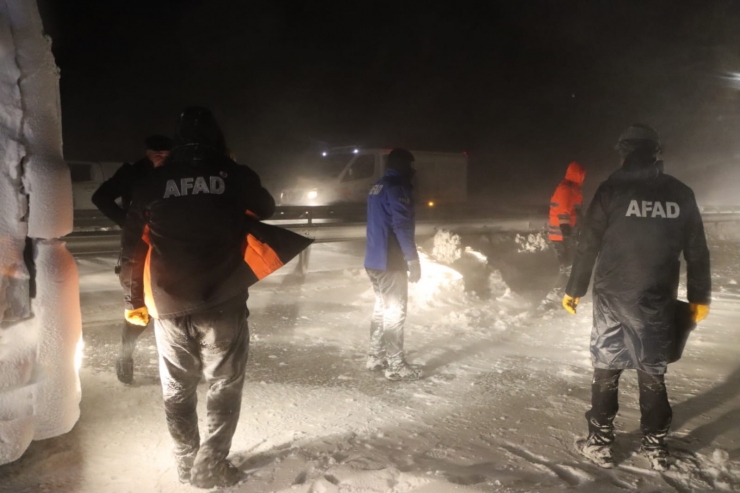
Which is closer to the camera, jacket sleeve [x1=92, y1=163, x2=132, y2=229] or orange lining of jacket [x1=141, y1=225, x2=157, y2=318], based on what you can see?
orange lining of jacket [x1=141, y1=225, x2=157, y2=318]

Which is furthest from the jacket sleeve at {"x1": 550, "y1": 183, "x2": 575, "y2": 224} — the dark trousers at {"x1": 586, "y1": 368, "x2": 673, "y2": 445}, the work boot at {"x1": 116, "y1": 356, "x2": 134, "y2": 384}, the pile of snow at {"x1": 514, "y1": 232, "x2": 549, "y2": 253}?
the work boot at {"x1": 116, "y1": 356, "x2": 134, "y2": 384}

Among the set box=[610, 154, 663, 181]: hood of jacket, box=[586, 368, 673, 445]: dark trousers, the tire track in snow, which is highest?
box=[610, 154, 663, 181]: hood of jacket

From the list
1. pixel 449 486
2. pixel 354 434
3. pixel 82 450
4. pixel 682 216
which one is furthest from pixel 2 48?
pixel 682 216

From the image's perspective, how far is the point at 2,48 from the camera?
2.58 m

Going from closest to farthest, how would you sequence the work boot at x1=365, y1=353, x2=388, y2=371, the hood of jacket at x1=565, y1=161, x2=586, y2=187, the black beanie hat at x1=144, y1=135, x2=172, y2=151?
the black beanie hat at x1=144, y1=135, x2=172, y2=151 → the work boot at x1=365, y1=353, x2=388, y2=371 → the hood of jacket at x1=565, y1=161, x2=586, y2=187

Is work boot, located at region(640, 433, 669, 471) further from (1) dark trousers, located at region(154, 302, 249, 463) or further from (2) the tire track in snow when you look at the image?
(1) dark trousers, located at region(154, 302, 249, 463)

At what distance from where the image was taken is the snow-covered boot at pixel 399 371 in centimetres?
472

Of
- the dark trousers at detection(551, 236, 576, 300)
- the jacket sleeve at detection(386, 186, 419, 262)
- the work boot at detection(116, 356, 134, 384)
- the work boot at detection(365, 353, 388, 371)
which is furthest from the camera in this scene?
the dark trousers at detection(551, 236, 576, 300)

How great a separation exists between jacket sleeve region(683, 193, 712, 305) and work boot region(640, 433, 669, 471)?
88 cm

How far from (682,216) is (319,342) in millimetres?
3724

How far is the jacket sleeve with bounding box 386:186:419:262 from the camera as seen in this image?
464 cm

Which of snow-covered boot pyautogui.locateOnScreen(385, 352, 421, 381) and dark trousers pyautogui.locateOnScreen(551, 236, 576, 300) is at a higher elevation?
dark trousers pyautogui.locateOnScreen(551, 236, 576, 300)

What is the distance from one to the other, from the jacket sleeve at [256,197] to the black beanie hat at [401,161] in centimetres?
192

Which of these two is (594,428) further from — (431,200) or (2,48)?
(431,200)
